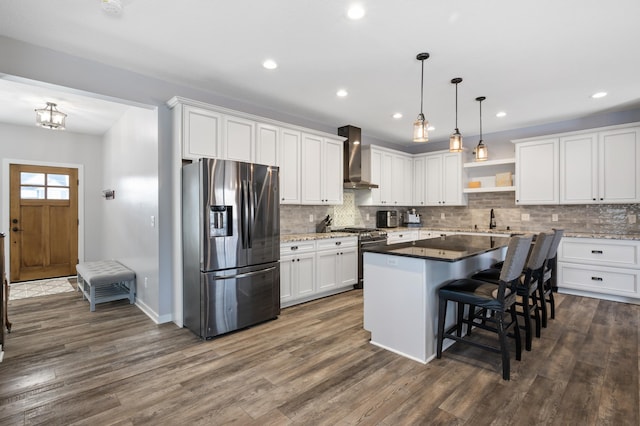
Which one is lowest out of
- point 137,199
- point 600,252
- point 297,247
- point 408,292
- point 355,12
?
point 408,292

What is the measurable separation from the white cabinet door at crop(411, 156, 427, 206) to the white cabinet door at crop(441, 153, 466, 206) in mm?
391

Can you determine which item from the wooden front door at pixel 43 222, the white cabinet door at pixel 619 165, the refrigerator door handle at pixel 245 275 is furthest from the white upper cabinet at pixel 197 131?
the white cabinet door at pixel 619 165

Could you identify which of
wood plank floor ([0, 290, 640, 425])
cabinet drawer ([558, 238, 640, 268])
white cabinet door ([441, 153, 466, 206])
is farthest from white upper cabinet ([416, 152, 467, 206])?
wood plank floor ([0, 290, 640, 425])

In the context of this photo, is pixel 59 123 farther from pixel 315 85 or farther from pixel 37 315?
pixel 315 85

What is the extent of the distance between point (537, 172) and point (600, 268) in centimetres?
158

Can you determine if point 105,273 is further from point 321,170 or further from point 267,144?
point 321,170

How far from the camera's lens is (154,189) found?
→ 3537 mm

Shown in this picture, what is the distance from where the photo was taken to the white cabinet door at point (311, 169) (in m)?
4.58

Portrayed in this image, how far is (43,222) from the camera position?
5.68 meters

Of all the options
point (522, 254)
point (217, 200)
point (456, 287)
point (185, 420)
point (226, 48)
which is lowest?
Answer: point (185, 420)

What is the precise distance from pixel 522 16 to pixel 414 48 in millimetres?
791

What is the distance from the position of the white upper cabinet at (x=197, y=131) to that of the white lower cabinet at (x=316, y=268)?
1.39 metres

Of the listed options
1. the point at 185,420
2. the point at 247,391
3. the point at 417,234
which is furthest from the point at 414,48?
the point at 417,234

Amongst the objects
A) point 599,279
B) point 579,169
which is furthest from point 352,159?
point 599,279
